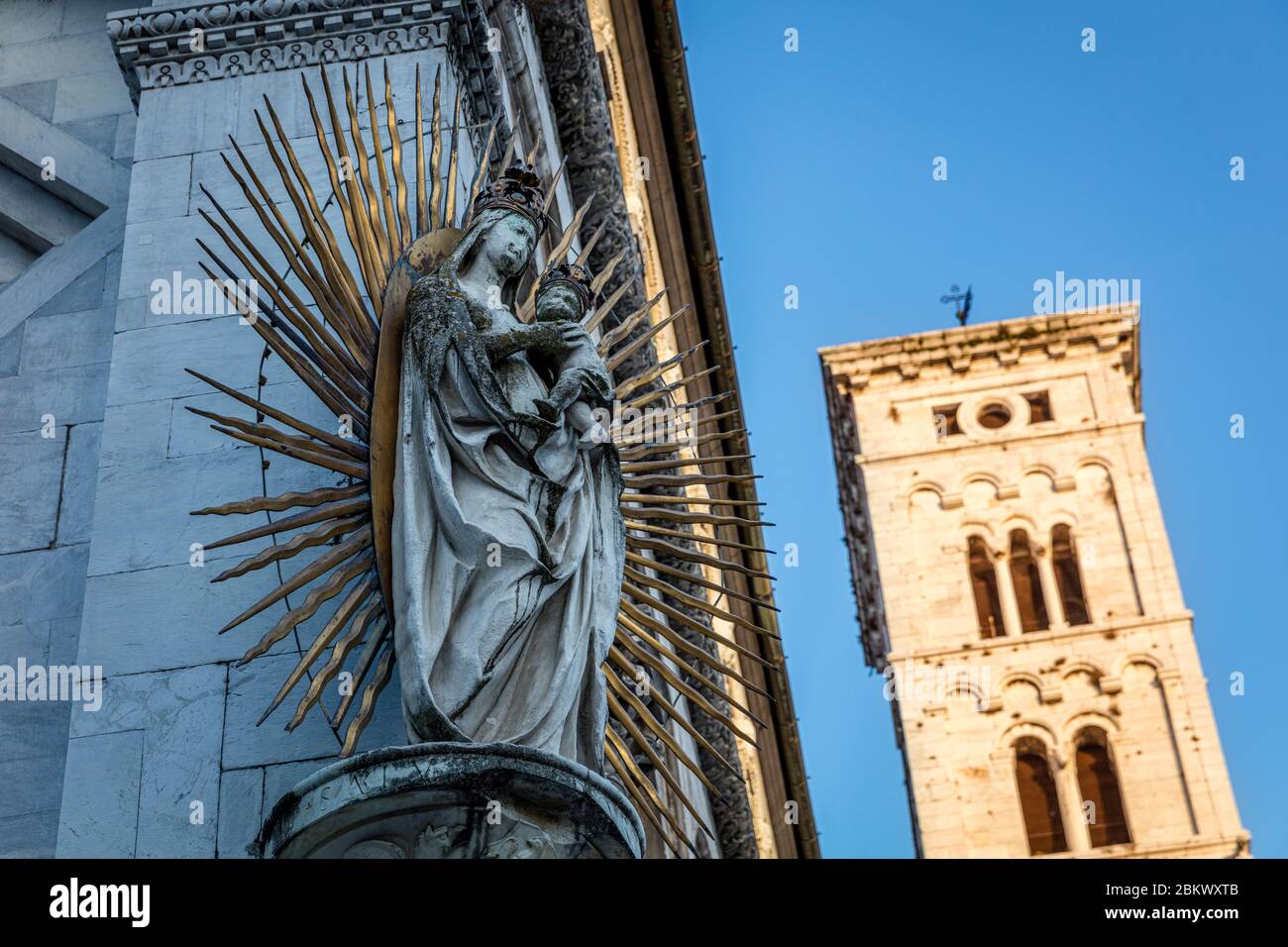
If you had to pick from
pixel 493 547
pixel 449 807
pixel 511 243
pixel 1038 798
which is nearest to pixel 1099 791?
pixel 1038 798

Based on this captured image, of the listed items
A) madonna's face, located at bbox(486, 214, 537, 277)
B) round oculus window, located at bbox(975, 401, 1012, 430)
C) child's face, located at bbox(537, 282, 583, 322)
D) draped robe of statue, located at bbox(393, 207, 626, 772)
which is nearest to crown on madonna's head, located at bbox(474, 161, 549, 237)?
madonna's face, located at bbox(486, 214, 537, 277)

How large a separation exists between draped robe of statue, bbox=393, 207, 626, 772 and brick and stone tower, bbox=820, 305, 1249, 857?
4786cm

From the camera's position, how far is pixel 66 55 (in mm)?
13594

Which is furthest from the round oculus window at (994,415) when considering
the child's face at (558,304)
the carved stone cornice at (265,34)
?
the child's face at (558,304)

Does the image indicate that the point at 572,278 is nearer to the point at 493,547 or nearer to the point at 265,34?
the point at 493,547

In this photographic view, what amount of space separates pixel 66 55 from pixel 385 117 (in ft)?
8.92

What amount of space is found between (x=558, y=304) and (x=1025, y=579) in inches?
2126

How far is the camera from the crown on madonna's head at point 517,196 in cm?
1018

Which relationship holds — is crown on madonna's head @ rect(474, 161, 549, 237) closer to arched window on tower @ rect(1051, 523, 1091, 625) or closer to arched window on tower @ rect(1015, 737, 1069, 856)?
arched window on tower @ rect(1015, 737, 1069, 856)

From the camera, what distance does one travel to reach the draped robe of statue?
8.67m

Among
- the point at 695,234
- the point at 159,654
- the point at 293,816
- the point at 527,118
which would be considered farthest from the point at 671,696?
the point at 293,816

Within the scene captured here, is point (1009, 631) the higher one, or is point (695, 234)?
point (1009, 631)
